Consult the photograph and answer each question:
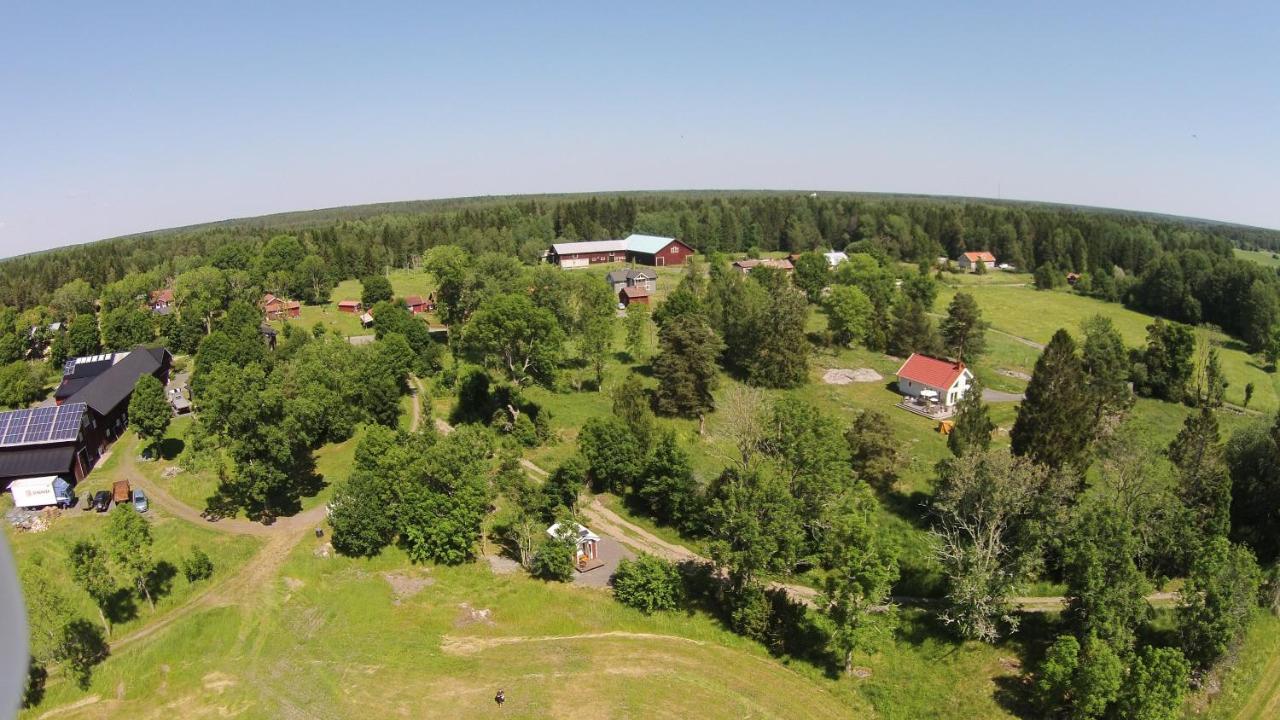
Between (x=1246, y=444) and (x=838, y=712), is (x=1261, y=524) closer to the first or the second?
(x=1246, y=444)

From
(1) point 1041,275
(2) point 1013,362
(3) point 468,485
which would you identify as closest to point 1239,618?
(3) point 468,485

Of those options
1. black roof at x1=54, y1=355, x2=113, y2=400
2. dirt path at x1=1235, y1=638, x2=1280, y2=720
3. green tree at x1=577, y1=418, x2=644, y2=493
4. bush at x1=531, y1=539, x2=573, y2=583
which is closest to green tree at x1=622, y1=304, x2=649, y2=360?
green tree at x1=577, y1=418, x2=644, y2=493

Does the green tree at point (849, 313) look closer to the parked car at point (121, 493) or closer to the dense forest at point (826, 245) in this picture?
the dense forest at point (826, 245)

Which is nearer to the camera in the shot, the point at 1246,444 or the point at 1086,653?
the point at 1086,653

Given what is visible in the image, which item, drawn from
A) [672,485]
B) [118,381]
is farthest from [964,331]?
[118,381]

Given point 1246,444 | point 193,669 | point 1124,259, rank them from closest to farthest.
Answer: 1. point 193,669
2. point 1246,444
3. point 1124,259

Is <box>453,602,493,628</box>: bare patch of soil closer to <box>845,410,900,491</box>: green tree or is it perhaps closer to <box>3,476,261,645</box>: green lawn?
<box>3,476,261,645</box>: green lawn
